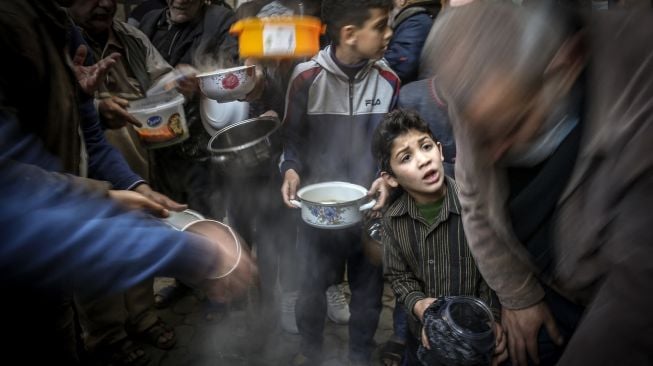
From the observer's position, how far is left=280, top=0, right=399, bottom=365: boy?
8.98 ft

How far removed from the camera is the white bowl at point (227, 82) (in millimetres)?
2500

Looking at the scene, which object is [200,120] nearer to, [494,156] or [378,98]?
[378,98]

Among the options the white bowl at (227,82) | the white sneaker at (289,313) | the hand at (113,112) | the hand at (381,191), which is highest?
the white bowl at (227,82)

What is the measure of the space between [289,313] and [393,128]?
192 centimetres

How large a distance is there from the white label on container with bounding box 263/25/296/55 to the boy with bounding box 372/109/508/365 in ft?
2.27

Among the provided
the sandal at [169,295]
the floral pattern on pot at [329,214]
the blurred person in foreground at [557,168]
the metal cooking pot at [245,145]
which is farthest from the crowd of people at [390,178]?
the sandal at [169,295]

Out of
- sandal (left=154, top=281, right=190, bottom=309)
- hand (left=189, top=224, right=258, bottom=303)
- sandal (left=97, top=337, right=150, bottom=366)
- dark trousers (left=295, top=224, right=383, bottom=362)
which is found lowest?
sandal (left=154, top=281, right=190, bottom=309)

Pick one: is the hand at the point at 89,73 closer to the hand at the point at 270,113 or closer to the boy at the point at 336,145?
the hand at the point at 270,113

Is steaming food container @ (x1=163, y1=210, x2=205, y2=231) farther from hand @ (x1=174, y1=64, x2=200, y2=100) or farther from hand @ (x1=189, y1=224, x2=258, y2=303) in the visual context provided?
hand @ (x1=174, y1=64, x2=200, y2=100)

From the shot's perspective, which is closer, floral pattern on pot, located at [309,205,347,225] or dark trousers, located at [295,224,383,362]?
floral pattern on pot, located at [309,205,347,225]

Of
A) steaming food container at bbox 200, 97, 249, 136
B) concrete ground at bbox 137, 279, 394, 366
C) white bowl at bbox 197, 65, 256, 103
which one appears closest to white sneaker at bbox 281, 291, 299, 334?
concrete ground at bbox 137, 279, 394, 366

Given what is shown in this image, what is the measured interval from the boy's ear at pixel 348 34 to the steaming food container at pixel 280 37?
1.15ft

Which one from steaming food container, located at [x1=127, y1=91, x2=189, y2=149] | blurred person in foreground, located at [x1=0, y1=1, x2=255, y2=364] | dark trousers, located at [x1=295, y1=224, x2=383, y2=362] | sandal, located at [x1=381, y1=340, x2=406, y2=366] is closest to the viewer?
blurred person in foreground, located at [x1=0, y1=1, x2=255, y2=364]

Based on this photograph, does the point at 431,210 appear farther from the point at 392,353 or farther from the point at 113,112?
the point at 113,112
